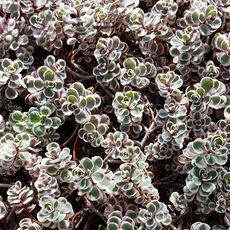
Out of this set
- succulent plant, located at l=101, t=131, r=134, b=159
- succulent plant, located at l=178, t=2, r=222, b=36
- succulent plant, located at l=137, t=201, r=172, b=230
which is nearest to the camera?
succulent plant, located at l=137, t=201, r=172, b=230

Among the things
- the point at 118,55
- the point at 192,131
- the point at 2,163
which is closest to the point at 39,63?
the point at 118,55

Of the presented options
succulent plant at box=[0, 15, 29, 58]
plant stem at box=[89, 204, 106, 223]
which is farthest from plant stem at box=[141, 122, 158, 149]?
succulent plant at box=[0, 15, 29, 58]

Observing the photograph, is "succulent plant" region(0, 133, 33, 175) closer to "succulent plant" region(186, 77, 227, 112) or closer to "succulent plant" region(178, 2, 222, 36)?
"succulent plant" region(186, 77, 227, 112)

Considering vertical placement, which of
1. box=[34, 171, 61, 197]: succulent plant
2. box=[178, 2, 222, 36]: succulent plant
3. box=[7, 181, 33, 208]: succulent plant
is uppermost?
box=[178, 2, 222, 36]: succulent plant

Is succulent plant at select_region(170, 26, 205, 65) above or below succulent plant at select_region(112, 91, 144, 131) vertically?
above

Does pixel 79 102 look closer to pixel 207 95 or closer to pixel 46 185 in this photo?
pixel 46 185

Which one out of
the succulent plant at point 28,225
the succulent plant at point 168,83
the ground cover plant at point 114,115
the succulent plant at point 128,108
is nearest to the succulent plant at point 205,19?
the ground cover plant at point 114,115

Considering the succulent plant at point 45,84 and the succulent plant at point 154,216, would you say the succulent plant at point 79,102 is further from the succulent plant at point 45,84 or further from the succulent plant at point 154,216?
the succulent plant at point 154,216
